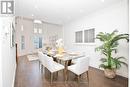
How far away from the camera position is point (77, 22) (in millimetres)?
7508

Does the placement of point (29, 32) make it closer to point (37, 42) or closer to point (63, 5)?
point (37, 42)

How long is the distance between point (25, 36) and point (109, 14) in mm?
7590

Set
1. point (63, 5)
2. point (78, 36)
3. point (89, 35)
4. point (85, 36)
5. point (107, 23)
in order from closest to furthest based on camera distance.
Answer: point (107, 23) < point (63, 5) < point (89, 35) < point (85, 36) < point (78, 36)

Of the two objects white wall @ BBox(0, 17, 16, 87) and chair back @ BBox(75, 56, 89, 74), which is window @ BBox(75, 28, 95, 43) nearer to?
chair back @ BBox(75, 56, 89, 74)

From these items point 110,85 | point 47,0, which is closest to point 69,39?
point 47,0

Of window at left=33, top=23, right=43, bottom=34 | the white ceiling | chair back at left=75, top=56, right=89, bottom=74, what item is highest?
the white ceiling

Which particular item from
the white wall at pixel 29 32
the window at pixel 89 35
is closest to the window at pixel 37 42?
the white wall at pixel 29 32

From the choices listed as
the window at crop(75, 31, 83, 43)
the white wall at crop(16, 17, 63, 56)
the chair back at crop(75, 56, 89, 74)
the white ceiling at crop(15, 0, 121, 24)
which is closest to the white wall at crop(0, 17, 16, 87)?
the chair back at crop(75, 56, 89, 74)

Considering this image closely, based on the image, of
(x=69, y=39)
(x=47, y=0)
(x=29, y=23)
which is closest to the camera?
(x=47, y=0)

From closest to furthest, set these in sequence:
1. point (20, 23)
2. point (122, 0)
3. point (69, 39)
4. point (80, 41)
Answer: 1. point (122, 0)
2. point (80, 41)
3. point (69, 39)
4. point (20, 23)

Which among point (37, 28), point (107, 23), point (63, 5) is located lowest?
point (107, 23)

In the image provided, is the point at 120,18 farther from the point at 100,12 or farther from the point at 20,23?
the point at 20,23

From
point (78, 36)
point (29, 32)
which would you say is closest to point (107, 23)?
point (78, 36)

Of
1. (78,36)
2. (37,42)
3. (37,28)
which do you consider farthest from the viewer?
(37,42)
